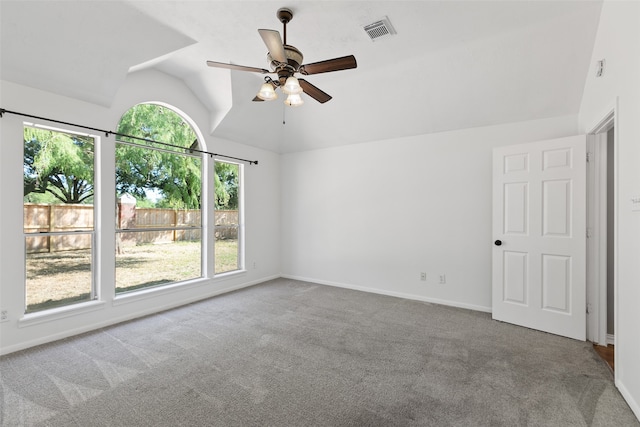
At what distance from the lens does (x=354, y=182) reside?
5016mm

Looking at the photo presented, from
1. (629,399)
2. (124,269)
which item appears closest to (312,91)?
(124,269)

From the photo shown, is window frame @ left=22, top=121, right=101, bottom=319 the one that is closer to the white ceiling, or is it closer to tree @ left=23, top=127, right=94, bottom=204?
tree @ left=23, top=127, right=94, bottom=204

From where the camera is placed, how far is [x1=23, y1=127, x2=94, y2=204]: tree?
2949 mm

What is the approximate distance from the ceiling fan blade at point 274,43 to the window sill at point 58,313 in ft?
11.0

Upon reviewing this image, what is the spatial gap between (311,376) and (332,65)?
249cm

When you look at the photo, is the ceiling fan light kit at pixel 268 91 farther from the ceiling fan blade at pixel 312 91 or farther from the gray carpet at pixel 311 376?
the gray carpet at pixel 311 376

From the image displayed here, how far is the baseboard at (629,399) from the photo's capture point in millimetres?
1872

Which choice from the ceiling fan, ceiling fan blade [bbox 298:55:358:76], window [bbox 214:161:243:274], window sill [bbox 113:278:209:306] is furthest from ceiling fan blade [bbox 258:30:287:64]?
window sill [bbox 113:278:209:306]

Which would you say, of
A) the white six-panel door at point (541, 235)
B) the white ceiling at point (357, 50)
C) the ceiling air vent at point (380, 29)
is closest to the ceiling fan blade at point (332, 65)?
the white ceiling at point (357, 50)

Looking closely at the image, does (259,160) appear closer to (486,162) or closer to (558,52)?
(486,162)

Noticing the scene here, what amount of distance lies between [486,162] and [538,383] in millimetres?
2657

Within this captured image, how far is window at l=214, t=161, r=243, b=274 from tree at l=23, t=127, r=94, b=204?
5.75 ft

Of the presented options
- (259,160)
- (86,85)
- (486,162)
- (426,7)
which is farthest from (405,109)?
(86,85)

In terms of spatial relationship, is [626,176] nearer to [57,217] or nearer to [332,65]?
[332,65]
